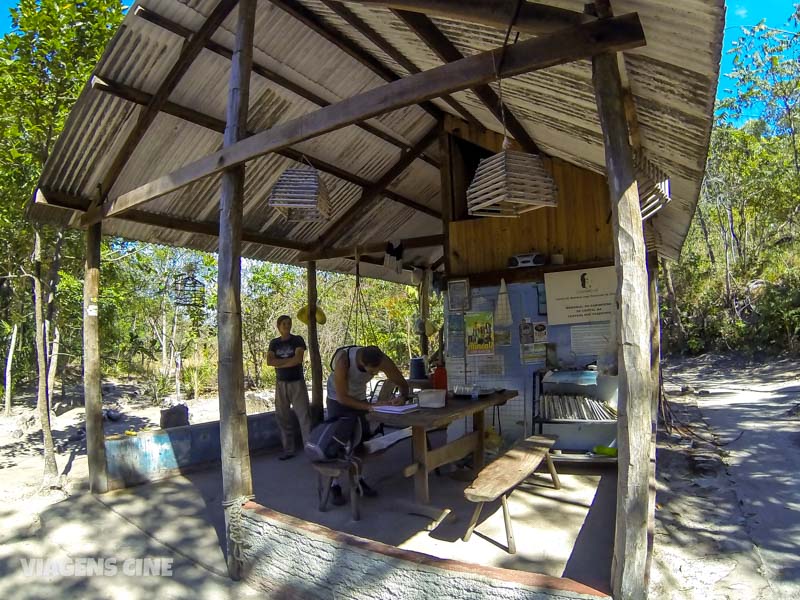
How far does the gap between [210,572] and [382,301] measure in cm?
1292

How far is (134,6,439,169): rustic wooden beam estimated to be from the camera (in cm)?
411

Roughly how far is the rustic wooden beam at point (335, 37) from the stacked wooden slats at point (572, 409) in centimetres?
338

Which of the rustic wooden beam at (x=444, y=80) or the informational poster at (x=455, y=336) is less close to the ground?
the rustic wooden beam at (x=444, y=80)

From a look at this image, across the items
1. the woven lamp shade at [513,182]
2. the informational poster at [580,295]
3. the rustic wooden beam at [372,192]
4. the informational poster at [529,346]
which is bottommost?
the informational poster at [529,346]

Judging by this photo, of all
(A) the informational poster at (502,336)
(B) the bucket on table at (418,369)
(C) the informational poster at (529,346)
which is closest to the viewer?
(C) the informational poster at (529,346)

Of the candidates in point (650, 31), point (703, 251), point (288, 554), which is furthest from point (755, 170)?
point (288, 554)

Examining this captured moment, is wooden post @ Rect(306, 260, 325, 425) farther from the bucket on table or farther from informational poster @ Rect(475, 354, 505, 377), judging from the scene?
informational poster @ Rect(475, 354, 505, 377)

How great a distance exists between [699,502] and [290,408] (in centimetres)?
444

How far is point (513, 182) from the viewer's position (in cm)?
311

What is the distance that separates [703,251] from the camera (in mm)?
21344

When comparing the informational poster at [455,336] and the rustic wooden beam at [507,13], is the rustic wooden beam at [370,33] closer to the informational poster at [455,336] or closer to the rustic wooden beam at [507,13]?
the rustic wooden beam at [507,13]

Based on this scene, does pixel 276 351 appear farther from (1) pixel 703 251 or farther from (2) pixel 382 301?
(1) pixel 703 251

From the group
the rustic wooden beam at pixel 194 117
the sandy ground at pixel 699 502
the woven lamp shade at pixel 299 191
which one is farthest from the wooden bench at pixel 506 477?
the rustic wooden beam at pixel 194 117

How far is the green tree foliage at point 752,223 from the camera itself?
1432 cm
